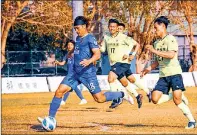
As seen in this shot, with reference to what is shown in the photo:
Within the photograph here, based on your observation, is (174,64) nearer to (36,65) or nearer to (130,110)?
(130,110)

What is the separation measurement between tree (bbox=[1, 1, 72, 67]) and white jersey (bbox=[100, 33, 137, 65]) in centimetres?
2231

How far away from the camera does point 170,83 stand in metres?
11.2

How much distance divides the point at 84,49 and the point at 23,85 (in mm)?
18567

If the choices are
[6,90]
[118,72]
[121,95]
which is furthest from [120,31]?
[6,90]

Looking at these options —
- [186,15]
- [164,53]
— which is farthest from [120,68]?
[186,15]

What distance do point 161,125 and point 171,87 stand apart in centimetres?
97

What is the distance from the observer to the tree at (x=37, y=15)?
127ft

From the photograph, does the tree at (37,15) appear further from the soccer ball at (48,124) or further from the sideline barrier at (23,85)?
the soccer ball at (48,124)

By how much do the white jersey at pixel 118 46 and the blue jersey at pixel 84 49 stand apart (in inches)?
173

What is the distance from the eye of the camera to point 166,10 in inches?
1720

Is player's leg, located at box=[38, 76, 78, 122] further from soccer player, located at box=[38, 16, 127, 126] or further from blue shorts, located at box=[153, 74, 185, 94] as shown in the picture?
blue shorts, located at box=[153, 74, 185, 94]

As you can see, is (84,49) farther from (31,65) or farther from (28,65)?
(28,65)

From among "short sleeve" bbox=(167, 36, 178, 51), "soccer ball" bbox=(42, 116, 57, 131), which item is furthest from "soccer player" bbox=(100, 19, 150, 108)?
"soccer ball" bbox=(42, 116, 57, 131)

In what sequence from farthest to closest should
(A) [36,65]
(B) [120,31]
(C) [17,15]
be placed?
(A) [36,65] → (C) [17,15] → (B) [120,31]
